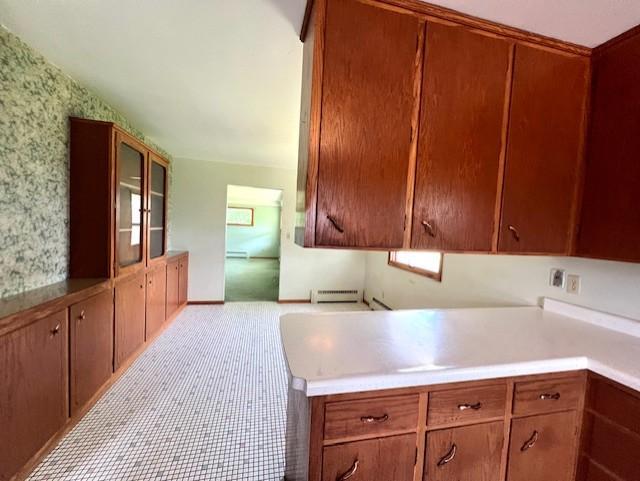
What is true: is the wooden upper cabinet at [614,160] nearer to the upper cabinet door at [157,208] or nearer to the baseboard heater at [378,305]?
the baseboard heater at [378,305]

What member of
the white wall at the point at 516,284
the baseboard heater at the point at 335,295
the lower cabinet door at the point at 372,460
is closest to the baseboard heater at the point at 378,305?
the baseboard heater at the point at 335,295

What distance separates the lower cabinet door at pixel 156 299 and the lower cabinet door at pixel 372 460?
2.64m

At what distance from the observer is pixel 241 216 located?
10.0 m

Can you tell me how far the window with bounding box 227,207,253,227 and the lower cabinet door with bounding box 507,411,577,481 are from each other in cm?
965

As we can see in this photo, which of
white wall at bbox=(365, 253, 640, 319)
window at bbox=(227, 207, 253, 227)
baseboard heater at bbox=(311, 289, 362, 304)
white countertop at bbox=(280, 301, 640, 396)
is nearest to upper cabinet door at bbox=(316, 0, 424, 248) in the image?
white countertop at bbox=(280, 301, 640, 396)

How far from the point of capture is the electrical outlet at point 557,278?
169 cm

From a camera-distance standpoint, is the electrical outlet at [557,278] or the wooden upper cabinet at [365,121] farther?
the electrical outlet at [557,278]

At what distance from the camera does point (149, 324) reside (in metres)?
2.90

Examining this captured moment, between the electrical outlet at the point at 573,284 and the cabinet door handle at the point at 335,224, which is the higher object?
the cabinet door handle at the point at 335,224

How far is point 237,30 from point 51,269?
1904 mm

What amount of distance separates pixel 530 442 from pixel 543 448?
→ 0.08 meters

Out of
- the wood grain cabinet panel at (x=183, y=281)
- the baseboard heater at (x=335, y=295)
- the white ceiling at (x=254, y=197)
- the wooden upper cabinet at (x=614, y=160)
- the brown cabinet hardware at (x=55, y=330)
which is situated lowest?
the baseboard heater at (x=335, y=295)

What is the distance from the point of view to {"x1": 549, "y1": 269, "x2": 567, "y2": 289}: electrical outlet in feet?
5.54

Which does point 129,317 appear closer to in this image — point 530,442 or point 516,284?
point 530,442
